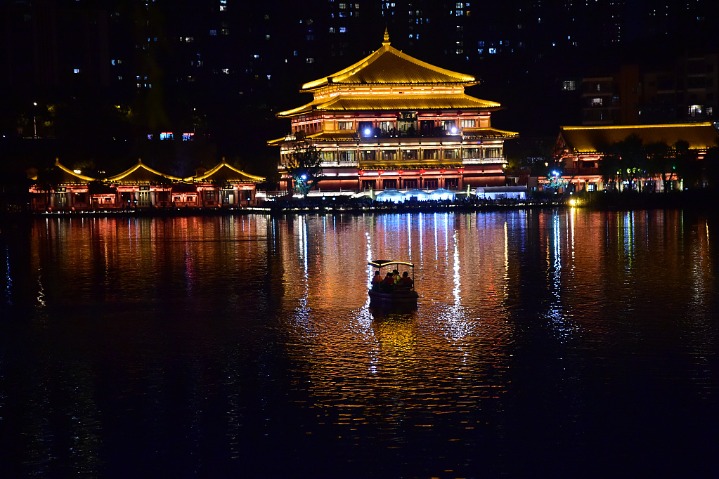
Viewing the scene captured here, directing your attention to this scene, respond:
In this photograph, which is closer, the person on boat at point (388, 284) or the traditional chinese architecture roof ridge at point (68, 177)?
the person on boat at point (388, 284)

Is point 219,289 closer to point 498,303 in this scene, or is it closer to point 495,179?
point 498,303

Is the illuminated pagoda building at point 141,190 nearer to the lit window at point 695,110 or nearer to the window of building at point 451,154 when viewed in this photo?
the window of building at point 451,154

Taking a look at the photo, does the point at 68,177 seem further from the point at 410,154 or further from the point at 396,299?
the point at 396,299

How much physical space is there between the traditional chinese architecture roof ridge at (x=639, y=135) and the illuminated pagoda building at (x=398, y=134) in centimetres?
600

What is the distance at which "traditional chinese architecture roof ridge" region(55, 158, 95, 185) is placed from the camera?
97625 mm

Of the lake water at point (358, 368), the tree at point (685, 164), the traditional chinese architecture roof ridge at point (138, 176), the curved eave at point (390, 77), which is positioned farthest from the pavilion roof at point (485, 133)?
the lake water at point (358, 368)

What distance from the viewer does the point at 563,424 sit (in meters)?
21.2

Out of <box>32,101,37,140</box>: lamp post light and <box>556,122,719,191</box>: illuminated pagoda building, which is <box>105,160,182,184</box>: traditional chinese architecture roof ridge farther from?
<box>556,122,719,191</box>: illuminated pagoda building

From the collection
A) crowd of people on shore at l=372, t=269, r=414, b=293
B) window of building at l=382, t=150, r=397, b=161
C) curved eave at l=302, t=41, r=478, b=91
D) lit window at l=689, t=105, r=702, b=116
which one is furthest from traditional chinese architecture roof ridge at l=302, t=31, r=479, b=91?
crowd of people on shore at l=372, t=269, r=414, b=293

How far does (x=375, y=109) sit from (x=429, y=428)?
8655 cm

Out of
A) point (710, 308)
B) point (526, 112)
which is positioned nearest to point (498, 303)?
point (710, 308)

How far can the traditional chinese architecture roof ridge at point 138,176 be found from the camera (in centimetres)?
9894

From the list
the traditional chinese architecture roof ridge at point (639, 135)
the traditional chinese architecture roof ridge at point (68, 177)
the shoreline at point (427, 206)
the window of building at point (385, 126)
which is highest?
the window of building at point (385, 126)

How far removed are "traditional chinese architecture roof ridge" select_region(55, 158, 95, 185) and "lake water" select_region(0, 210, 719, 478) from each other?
49008mm
